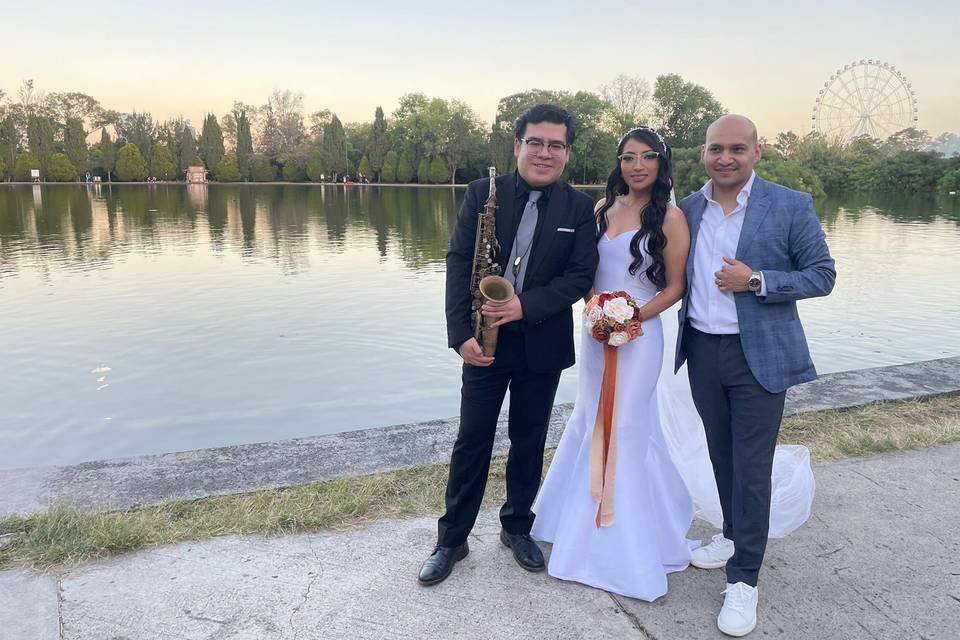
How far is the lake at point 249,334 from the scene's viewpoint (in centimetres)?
695

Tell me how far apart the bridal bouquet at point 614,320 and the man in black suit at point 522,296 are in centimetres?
12

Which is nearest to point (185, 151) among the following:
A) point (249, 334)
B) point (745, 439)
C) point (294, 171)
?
point (294, 171)

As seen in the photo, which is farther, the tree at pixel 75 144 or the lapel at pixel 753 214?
the tree at pixel 75 144

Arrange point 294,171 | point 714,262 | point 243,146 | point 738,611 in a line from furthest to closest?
point 294,171 < point 243,146 < point 714,262 < point 738,611

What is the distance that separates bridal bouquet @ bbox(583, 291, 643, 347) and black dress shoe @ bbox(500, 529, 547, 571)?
1.06 m

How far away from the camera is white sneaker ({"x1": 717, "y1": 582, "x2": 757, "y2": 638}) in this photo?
8.82 feet

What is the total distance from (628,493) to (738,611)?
68 centimetres

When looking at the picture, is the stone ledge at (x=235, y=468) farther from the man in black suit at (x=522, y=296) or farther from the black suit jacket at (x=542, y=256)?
the black suit jacket at (x=542, y=256)

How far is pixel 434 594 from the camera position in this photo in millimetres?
2910

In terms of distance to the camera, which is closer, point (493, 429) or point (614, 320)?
point (614, 320)

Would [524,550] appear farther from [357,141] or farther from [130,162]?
[357,141]

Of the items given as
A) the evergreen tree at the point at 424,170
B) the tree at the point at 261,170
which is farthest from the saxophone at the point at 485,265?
the tree at the point at 261,170

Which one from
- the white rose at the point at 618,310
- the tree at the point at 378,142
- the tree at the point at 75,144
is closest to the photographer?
the white rose at the point at 618,310

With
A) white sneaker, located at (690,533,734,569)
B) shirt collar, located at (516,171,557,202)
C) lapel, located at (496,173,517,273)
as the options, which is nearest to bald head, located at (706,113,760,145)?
shirt collar, located at (516,171,557,202)
